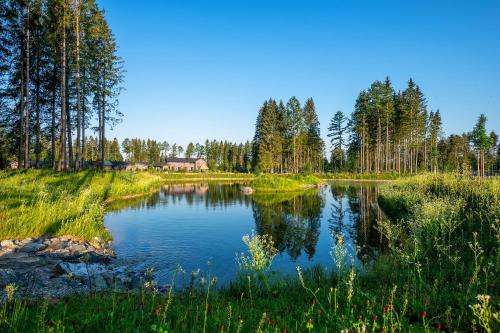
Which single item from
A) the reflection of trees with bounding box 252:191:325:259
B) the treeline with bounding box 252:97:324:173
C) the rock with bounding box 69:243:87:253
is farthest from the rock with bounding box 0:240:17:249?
the treeline with bounding box 252:97:324:173

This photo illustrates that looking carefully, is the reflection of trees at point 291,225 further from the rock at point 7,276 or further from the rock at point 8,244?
the rock at point 8,244

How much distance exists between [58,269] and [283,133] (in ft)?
244

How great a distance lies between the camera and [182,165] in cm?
12800

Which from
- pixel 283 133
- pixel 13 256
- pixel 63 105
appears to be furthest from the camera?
pixel 283 133

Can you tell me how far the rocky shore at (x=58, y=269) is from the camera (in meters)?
6.72

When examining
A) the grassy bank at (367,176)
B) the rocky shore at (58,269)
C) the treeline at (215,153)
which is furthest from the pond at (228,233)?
the treeline at (215,153)

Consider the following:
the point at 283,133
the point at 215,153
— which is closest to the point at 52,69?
the point at 283,133

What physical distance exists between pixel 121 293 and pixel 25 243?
20.3 ft

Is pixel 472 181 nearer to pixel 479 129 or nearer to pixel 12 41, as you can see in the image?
pixel 12 41

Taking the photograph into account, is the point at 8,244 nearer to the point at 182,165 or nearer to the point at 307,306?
the point at 307,306

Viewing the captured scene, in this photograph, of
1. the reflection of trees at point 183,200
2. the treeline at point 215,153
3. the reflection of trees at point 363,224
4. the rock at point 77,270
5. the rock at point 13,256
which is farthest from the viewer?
the treeline at point 215,153

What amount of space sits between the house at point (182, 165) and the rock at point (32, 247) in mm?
112883

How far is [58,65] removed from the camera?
31.9 meters

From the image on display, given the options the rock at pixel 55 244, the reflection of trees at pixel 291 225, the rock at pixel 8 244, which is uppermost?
the rock at pixel 8 244
